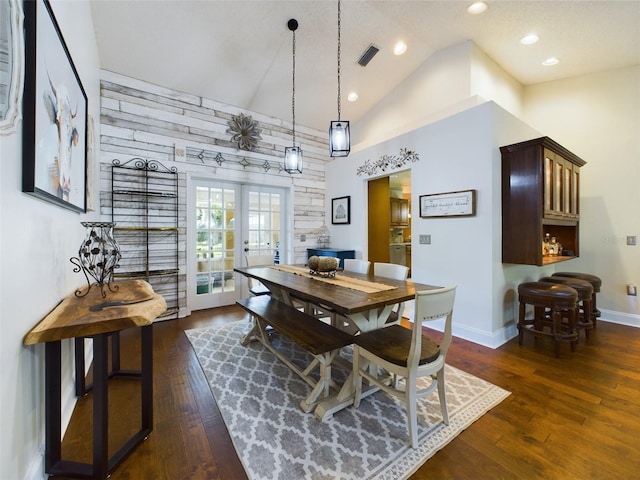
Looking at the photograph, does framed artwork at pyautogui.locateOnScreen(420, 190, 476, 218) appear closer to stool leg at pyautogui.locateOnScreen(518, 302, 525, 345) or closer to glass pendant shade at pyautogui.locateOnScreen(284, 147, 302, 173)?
stool leg at pyautogui.locateOnScreen(518, 302, 525, 345)

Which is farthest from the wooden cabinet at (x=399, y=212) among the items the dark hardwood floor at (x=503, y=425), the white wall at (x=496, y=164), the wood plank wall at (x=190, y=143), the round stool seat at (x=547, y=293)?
the dark hardwood floor at (x=503, y=425)

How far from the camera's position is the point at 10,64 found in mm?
998

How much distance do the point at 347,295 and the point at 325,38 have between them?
3.40 metres

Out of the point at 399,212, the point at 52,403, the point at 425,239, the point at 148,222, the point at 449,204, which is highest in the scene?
the point at 399,212

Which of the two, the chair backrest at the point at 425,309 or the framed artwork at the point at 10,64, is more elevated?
the framed artwork at the point at 10,64

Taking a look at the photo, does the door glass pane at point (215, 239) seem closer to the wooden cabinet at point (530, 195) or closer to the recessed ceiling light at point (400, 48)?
the recessed ceiling light at point (400, 48)

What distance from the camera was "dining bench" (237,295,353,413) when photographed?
6.23ft

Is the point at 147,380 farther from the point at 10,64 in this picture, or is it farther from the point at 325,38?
the point at 325,38

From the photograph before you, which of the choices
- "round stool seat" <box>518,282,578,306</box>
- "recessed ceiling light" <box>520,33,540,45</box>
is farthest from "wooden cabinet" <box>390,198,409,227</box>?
"round stool seat" <box>518,282,578,306</box>

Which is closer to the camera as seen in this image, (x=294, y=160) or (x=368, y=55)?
(x=294, y=160)

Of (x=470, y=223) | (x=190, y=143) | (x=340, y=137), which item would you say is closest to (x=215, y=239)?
(x=190, y=143)

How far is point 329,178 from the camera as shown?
5.40 m

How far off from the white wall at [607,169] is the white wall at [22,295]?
18.9ft

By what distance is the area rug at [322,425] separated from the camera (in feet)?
4.78
